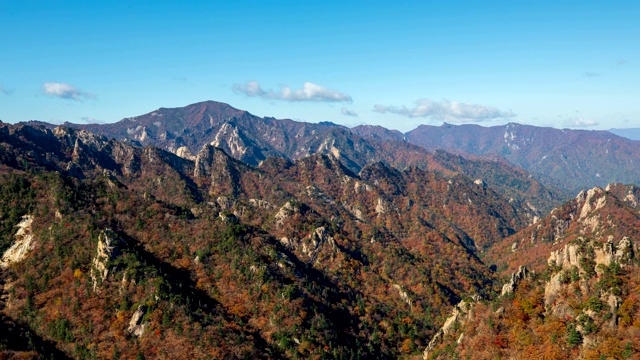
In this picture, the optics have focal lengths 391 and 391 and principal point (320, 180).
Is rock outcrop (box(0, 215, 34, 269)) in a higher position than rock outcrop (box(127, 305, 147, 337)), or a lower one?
higher

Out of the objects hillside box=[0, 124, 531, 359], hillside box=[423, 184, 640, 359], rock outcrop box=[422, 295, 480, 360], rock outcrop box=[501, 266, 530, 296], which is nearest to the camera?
hillside box=[423, 184, 640, 359]

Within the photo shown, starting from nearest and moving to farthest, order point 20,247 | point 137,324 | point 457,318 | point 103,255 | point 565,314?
point 565,314
point 137,324
point 457,318
point 103,255
point 20,247

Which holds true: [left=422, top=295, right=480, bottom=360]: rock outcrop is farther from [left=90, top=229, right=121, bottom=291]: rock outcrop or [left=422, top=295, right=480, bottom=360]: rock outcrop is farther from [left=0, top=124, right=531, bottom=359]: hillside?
[left=90, top=229, right=121, bottom=291]: rock outcrop

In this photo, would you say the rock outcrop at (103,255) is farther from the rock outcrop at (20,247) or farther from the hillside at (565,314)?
the hillside at (565,314)

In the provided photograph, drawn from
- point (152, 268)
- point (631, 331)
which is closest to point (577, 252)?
point (631, 331)

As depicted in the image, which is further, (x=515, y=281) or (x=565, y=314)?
(x=515, y=281)

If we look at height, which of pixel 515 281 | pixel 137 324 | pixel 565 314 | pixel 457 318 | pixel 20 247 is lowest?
pixel 457 318

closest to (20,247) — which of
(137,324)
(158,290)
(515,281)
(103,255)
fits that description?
(103,255)

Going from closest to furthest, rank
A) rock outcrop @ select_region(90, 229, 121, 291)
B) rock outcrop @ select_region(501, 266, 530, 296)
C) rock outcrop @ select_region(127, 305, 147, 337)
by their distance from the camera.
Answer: rock outcrop @ select_region(127, 305, 147, 337) → rock outcrop @ select_region(501, 266, 530, 296) → rock outcrop @ select_region(90, 229, 121, 291)

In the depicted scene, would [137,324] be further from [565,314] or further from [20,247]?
[565,314]

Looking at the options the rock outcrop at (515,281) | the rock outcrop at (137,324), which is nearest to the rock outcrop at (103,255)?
the rock outcrop at (137,324)

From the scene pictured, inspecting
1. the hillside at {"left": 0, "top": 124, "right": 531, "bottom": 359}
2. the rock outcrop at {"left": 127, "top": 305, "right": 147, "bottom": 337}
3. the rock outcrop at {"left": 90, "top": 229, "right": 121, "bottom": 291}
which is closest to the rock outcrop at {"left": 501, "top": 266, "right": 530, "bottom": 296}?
the hillside at {"left": 0, "top": 124, "right": 531, "bottom": 359}
